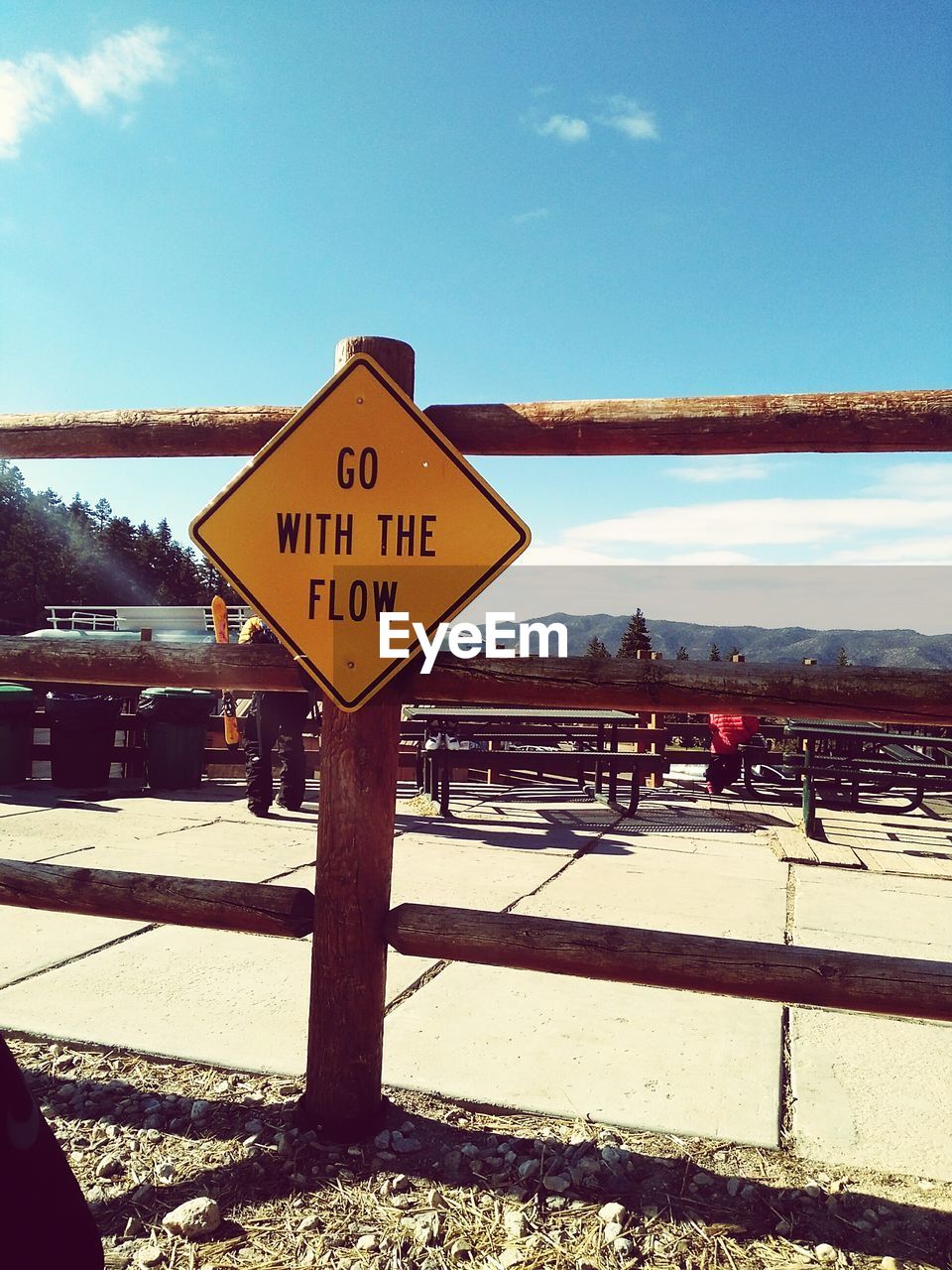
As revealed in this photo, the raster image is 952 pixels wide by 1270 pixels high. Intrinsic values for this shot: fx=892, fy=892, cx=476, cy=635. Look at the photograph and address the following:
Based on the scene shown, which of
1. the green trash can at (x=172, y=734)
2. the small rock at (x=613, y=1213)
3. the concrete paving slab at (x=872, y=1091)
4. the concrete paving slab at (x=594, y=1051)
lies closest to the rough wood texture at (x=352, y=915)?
the concrete paving slab at (x=594, y=1051)

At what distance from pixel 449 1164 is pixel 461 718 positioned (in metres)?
5.66

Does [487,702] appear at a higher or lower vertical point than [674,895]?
higher

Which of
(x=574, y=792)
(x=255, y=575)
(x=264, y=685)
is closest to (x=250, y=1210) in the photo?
(x=264, y=685)

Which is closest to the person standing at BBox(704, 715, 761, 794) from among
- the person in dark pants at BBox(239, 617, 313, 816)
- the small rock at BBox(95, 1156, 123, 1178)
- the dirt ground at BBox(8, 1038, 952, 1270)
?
the person in dark pants at BBox(239, 617, 313, 816)

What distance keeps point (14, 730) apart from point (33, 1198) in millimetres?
8251

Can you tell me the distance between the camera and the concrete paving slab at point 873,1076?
2.16m

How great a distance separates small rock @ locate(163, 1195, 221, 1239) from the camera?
69.3 inches

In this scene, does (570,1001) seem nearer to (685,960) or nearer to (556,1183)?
(556,1183)

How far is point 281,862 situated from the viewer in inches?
200

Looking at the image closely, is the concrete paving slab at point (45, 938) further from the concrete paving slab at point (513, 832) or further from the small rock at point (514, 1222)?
the concrete paving slab at point (513, 832)

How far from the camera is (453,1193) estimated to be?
1.92 meters

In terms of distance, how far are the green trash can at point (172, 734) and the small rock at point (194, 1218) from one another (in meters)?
6.94

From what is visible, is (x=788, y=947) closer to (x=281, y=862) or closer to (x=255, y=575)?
(x=255, y=575)

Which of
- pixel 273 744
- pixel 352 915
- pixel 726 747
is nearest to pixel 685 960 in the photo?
pixel 352 915
